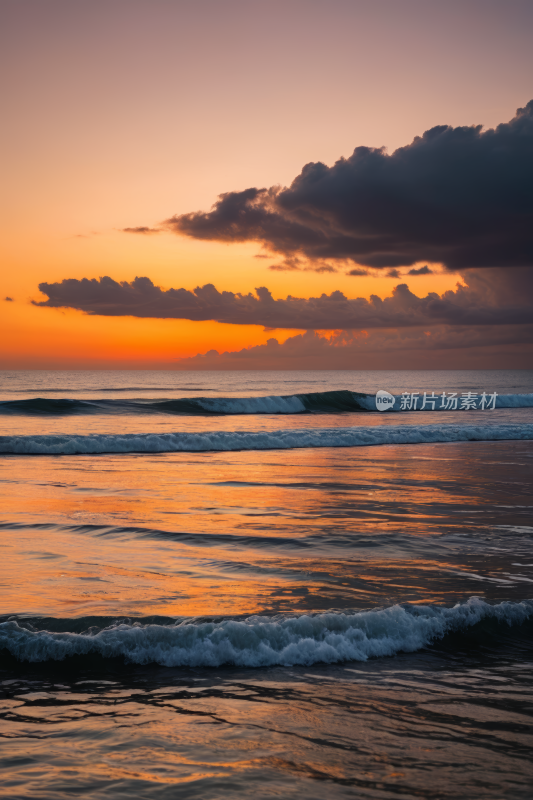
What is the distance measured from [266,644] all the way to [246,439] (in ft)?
63.8

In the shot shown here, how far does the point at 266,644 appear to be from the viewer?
5.55 meters

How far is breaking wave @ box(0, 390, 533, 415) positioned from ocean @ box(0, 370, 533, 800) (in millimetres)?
26206

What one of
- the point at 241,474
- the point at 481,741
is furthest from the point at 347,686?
the point at 241,474

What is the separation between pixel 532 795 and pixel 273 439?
21.7 meters

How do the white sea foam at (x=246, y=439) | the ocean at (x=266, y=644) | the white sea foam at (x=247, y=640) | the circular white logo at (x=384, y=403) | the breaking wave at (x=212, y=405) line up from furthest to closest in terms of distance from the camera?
1. the circular white logo at (x=384, y=403)
2. the breaking wave at (x=212, y=405)
3. the white sea foam at (x=246, y=439)
4. the white sea foam at (x=247, y=640)
5. the ocean at (x=266, y=644)

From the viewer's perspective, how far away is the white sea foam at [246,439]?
22.7 m

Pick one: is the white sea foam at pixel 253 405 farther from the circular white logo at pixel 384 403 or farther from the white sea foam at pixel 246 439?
the white sea foam at pixel 246 439

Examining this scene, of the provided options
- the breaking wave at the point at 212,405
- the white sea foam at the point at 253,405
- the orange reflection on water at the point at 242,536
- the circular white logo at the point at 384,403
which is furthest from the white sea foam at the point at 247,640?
the circular white logo at the point at 384,403

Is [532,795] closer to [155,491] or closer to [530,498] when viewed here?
[530,498]

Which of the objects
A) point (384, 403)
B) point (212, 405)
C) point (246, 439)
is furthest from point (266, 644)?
point (384, 403)

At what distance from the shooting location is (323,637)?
567cm

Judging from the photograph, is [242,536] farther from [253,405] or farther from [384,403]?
[384,403]

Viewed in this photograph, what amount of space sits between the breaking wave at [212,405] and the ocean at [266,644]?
86.0 feet

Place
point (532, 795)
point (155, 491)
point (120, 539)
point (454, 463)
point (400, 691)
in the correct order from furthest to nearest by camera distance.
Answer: point (454, 463), point (155, 491), point (120, 539), point (400, 691), point (532, 795)
